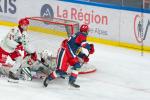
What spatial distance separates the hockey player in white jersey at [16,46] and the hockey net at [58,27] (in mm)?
1461

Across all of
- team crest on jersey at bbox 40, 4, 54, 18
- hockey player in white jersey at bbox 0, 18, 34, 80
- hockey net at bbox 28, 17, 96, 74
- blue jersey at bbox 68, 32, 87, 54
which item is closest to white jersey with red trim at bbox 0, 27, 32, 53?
hockey player in white jersey at bbox 0, 18, 34, 80

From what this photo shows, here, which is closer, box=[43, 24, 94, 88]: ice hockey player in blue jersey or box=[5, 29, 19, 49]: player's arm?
box=[43, 24, 94, 88]: ice hockey player in blue jersey

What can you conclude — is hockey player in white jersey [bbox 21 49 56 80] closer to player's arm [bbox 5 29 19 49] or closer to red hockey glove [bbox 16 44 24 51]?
red hockey glove [bbox 16 44 24 51]

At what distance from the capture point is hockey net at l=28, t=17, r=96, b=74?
1311 cm

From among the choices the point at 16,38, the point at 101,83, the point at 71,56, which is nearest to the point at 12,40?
the point at 16,38

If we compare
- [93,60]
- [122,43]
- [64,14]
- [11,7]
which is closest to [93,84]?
[93,60]

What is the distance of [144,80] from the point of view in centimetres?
1249

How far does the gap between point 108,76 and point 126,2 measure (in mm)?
4558

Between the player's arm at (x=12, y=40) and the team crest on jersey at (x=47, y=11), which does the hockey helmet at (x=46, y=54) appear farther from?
the team crest on jersey at (x=47, y=11)

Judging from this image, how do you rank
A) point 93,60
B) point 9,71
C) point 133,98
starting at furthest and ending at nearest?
point 93,60, point 9,71, point 133,98

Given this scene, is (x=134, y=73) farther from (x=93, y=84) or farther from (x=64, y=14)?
(x=64, y=14)

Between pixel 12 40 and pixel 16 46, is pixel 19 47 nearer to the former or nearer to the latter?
pixel 16 46

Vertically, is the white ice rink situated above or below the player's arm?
below

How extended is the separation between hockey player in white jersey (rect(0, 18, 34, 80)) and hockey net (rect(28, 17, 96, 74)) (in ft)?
4.79
